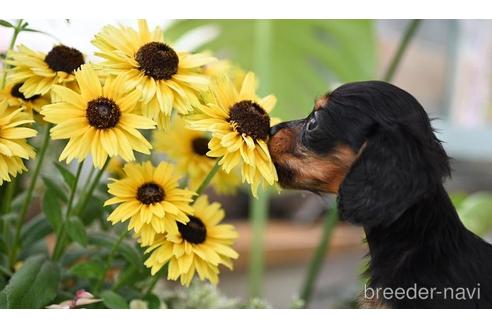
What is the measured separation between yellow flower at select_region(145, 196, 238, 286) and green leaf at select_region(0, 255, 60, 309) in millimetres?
110

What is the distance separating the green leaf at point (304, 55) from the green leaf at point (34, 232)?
0.66 metres

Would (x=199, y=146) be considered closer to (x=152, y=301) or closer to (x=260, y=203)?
(x=152, y=301)

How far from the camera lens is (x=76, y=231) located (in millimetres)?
695

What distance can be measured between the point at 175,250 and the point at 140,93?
0.52ft

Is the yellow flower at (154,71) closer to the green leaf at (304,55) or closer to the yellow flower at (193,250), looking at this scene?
the yellow flower at (193,250)

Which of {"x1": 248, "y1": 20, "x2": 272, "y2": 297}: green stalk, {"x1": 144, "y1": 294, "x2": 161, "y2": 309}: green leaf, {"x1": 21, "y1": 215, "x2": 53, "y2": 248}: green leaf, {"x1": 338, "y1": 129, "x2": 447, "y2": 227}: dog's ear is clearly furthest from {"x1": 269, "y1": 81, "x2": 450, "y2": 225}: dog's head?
{"x1": 248, "y1": 20, "x2": 272, "y2": 297}: green stalk

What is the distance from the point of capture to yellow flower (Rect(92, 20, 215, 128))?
0.61 metres

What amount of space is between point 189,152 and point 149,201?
7.3 inches

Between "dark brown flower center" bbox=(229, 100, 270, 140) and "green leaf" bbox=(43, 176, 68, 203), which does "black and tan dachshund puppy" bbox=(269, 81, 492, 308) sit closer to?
"dark brown flower center" bbox=(229, 100, 270, 140)

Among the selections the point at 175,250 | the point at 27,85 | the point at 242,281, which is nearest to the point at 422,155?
the point at 175,250

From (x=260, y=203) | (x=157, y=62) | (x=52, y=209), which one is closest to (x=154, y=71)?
(x=157, y=62)

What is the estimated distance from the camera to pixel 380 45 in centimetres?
238
